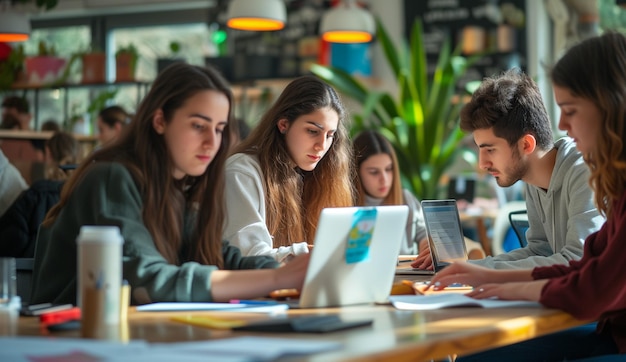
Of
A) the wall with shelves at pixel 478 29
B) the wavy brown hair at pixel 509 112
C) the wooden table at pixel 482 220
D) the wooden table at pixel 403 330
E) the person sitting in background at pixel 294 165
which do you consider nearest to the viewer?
the wooden table at pixel 403 330

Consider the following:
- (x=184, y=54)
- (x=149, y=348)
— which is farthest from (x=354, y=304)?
(x=184, y=54)

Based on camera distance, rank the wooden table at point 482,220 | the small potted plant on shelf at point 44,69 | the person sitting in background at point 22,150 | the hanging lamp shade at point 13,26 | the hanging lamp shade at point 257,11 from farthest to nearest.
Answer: the small potted plant on shelf at point 44,69 → the hanging lamp shade at point 13,26 → the person sitting in background at point 22,150 → the hanging lamp shade at point 257,11 → the wooden table at point 482,220

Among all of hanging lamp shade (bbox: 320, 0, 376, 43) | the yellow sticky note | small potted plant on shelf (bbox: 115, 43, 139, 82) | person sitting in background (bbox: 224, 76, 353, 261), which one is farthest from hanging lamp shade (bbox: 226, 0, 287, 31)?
the yellow sticky note

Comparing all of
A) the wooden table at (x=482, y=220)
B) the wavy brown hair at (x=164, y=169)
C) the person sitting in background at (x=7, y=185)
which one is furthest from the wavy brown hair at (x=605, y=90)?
the wooden table at (x=482, y=220)

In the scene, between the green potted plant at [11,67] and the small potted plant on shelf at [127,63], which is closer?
the small potted plant on shelf at [127,63]

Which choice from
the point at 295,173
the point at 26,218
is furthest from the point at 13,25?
the point at 295,173

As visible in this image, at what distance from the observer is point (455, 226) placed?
259 centimetres

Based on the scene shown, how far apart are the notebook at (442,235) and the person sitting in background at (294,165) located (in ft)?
1.33

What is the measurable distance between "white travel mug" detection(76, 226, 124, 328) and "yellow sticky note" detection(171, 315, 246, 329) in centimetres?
15

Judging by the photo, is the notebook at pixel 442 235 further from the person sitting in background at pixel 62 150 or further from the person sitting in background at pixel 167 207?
the person sitting in background at pixel 62 150

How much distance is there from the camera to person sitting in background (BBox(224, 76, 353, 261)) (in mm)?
2777

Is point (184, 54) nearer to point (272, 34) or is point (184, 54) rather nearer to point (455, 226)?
point (272, 34)

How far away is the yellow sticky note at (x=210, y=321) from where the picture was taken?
4.91 feet

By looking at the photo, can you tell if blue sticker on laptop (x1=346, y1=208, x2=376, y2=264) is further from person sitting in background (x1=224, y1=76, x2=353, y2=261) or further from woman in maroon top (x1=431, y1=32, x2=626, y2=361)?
person sitting in background (x1=224, y1=76, x2=353, y2=261)
